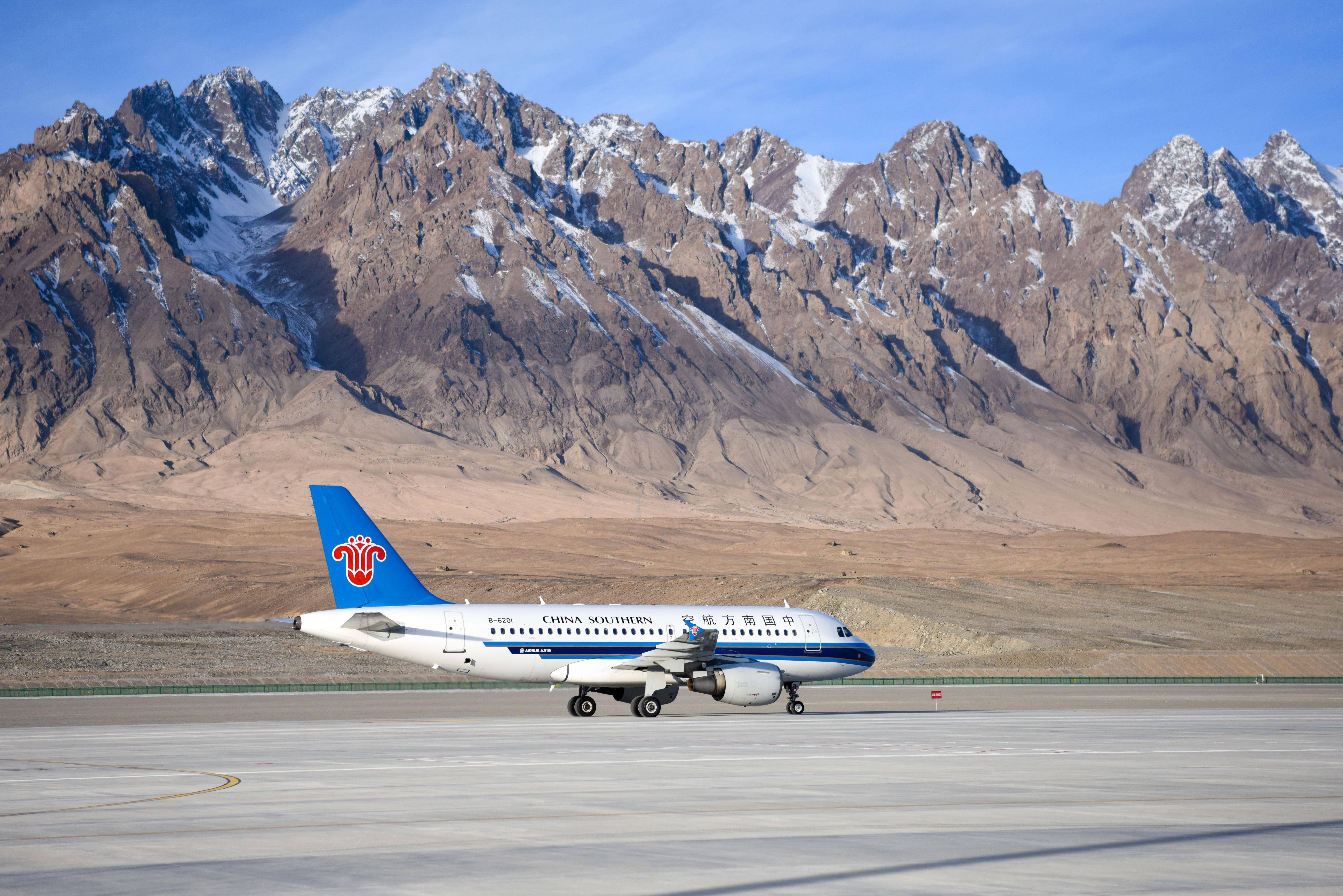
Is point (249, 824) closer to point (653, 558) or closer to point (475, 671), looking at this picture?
point (475, 671)

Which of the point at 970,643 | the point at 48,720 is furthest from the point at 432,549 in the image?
the point at 48,720

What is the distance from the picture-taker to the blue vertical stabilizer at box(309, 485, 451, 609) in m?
39.1

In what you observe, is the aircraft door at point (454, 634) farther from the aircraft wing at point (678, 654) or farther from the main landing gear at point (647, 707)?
the main landing gear at point (647, 707)

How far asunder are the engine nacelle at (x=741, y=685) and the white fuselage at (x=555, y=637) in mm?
1611

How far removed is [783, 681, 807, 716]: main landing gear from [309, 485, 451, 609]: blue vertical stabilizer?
35.3 ft

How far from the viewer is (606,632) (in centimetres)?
4022

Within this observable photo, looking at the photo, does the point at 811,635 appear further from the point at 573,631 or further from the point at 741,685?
the point at 573,631

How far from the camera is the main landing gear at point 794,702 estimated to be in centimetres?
4219

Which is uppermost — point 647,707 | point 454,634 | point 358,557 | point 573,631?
point 358,557

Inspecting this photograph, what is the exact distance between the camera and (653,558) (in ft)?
442

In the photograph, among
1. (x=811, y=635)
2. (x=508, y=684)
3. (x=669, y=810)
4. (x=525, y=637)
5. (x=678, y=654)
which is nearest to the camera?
(x=669, y=810)

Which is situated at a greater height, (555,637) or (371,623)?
(371,623)

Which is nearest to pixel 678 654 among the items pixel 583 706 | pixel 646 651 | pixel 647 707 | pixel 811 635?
pixel 646 651

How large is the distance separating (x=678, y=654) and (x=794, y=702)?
191 inches
